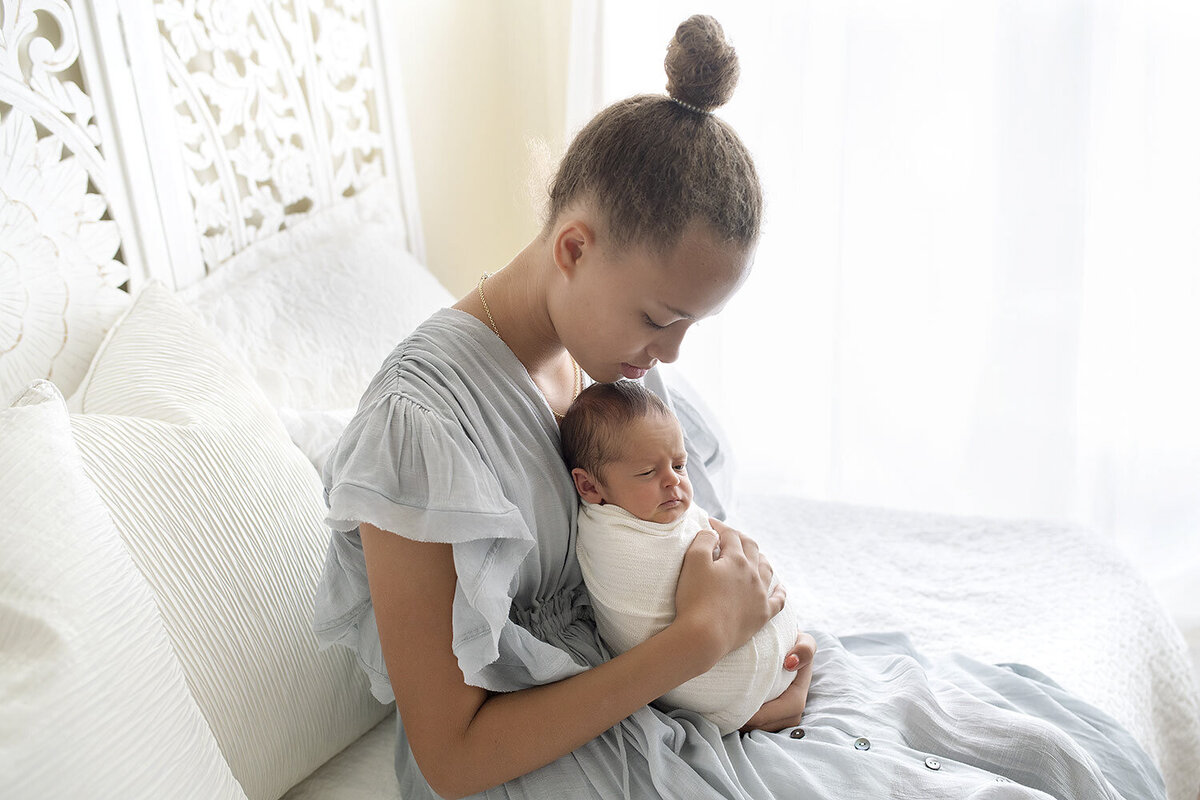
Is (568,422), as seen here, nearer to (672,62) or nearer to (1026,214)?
(672,62)

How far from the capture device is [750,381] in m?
2.42

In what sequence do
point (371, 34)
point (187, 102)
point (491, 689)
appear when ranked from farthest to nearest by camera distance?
point (371, 34), point (187, 102), point (491, 689)

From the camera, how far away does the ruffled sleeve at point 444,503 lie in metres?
0.91

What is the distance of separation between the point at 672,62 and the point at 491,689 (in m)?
0.70

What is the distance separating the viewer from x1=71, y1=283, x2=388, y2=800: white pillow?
3.37 feet

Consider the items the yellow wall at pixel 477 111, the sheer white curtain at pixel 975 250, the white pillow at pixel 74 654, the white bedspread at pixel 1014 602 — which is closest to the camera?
the white pillow at pixel 74 654

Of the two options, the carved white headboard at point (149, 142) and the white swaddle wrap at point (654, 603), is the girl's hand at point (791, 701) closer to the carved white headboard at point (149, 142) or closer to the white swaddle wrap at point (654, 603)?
the white swaddle wrap at point (654, 603)

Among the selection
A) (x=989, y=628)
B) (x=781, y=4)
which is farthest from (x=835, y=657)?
(x=781, y=4)

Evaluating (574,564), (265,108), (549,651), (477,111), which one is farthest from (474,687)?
(477,111)

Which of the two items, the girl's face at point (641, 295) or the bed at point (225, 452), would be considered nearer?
the bed at point (225, 452)

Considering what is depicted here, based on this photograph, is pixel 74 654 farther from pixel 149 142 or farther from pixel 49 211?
pixel 149 142

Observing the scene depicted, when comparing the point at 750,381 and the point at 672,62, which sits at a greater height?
the point at 672,62

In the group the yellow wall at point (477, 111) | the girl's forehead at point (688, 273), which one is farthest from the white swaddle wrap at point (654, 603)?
the yellow wall at point (477, 111)

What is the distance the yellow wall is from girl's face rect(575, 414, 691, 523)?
132cm
